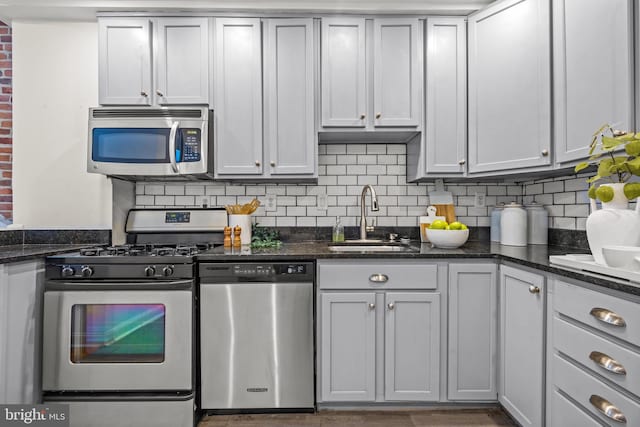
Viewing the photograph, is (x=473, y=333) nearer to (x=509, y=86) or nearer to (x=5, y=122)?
(x=509, y=86)

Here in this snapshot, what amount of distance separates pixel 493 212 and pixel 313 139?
144 cm

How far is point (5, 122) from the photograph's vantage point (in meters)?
2.57

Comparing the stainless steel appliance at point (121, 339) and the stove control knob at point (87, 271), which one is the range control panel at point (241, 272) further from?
the stove control knob at point (87, 271)

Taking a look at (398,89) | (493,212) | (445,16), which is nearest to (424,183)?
(493,212)

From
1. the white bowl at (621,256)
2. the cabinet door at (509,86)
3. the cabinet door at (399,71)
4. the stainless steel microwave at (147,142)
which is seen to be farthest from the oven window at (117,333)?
the cabinet door at (509,86)

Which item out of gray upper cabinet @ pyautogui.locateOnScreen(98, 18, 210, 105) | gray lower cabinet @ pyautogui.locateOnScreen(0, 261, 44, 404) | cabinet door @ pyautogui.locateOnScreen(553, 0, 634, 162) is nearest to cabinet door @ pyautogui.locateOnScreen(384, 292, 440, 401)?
cabinet door @ pyautogui.locateOnScreen(553, 0, 634, 162)

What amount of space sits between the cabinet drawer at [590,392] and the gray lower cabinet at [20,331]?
2.61 metres

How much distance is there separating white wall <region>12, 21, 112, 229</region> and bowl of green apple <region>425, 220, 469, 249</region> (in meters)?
2.24

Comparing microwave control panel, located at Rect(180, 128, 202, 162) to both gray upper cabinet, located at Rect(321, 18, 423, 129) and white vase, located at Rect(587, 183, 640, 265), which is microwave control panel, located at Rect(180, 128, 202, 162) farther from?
white vase, located at Rect(587, 183, 640, 265)

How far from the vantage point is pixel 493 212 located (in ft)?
8.61

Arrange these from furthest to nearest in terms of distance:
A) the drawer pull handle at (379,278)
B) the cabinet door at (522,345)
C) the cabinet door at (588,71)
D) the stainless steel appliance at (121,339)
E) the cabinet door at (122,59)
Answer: the cabinet door at (122,59), the drawer pull handle at (379,278), the stainless steel appliance at (121,339), the cabinet door at (522,345), the cabinet door at (588,71)

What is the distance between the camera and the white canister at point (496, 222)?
2.57 m

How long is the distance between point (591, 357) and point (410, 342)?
2.95ft

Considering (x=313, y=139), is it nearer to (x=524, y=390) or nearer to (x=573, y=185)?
(x=573, y=185)
